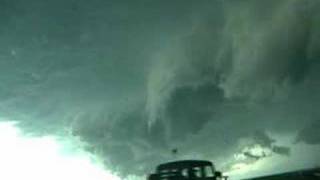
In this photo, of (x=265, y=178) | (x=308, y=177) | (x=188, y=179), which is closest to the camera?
(x=308, y=177)

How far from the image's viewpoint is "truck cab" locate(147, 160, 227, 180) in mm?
29484

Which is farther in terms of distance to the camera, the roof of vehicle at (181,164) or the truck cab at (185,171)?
the roof of vehicle at (181,164)

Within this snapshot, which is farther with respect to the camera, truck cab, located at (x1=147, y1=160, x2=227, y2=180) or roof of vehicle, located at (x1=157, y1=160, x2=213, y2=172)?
roof of vehicle, located at (x1=157, y1=160, x2=213, y2=172)

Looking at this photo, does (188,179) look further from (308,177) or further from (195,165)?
(308,177)

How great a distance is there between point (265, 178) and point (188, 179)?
6145mm

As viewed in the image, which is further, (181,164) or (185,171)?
(181,164)

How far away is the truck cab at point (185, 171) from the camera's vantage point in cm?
2948

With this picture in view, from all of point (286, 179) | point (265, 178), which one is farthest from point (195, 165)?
point (286, 179)

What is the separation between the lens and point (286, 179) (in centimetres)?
2216

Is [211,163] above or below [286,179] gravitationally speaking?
above

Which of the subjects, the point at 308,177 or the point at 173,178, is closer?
the point at 308,177

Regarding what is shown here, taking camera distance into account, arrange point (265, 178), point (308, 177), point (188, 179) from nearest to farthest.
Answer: point (308, 177) < point (265, 178) < point (188, 179)

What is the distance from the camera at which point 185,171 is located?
2948cm

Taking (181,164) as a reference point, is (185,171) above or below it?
below
